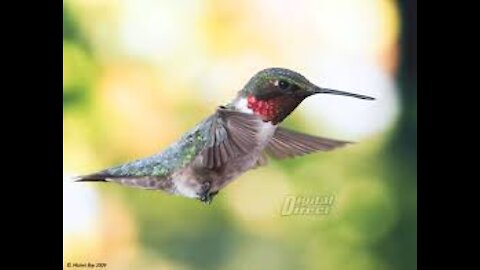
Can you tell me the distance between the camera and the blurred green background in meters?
2.20

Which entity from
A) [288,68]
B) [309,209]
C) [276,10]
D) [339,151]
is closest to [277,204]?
[309,209]

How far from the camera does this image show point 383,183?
7.62 feet

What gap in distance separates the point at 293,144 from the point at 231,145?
20cm

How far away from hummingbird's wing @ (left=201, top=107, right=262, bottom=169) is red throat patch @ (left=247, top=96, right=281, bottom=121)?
1.3 inches

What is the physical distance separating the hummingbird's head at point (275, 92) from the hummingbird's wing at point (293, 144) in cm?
5

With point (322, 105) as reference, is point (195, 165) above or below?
below

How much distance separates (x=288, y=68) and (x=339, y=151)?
1.02ft

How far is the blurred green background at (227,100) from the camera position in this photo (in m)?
2.20

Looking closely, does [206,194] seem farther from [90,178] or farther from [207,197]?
[90,178]

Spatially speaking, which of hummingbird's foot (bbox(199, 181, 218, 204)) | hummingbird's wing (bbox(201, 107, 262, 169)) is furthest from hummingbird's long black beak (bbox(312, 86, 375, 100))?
hummingbird's foot (bbox(199, 181, 218, 204))

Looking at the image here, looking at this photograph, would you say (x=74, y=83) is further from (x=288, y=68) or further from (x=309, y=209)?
(x=309, y=209)

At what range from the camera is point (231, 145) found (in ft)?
7.35

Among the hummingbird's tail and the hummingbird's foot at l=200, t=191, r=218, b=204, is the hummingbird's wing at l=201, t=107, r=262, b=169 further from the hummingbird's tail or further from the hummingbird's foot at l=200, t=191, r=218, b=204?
the hummingbird's tail

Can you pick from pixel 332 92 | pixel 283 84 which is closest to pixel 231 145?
pixel 283 84
